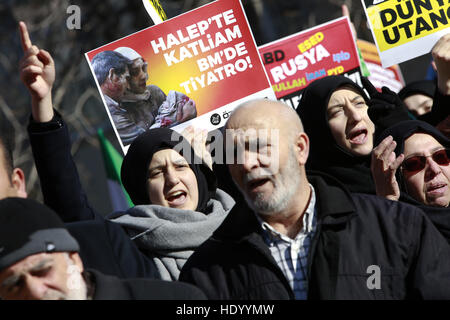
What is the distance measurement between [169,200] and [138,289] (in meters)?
1.21

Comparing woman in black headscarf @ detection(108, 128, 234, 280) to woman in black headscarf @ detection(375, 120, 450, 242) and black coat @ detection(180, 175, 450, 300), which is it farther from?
woman in black headscarf @ detection(375, 120, 450, 242)

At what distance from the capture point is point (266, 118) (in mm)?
3303

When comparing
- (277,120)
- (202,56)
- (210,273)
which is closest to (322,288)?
(210,273)

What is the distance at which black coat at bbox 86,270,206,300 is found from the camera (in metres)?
2.90

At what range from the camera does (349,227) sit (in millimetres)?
3174

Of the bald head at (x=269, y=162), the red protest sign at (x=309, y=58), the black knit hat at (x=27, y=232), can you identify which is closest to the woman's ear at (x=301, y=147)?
the bald head at (x=269, y=162)

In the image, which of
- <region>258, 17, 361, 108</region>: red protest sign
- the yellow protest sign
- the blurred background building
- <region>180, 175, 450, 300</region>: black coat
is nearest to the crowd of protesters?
<region>180, 175, 450, 300</region>: black coat

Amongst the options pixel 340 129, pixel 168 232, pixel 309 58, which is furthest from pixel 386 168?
pixel 309 58

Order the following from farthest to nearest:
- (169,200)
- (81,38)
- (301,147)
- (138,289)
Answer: (81,38)
(169,200)
(301,147)
(138,289)

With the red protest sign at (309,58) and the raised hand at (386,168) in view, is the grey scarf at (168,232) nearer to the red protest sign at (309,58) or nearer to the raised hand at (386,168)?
the raised hand at (386,168)

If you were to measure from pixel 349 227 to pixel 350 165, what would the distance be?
1.30 metres

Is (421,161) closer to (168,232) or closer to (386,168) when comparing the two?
(386,168)

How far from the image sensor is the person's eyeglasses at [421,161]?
3.88 m
